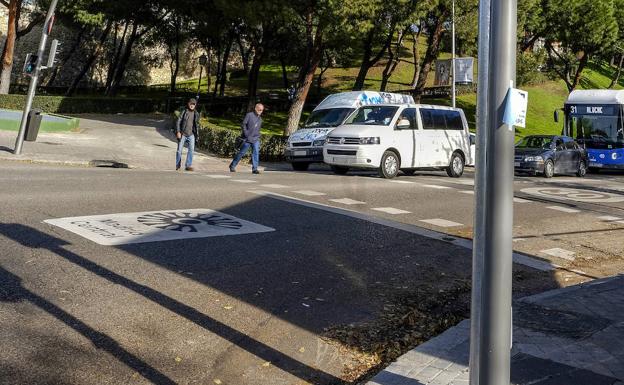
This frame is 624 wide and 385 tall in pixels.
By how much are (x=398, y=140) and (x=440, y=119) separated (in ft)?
6.37

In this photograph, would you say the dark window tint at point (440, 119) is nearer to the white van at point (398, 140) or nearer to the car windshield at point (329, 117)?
the white van at point (398, 140)

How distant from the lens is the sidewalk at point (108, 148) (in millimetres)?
17922

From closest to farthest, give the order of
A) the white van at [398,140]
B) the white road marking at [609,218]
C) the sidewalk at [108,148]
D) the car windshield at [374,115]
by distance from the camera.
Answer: the white road marking at [609,218] → the white van at [398,140] → the car windshield at [374,115] → the sidewalk at [108,148]

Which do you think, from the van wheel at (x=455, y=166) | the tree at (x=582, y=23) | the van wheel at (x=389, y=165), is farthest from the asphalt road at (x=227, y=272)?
the tree at (x=582, y=23)

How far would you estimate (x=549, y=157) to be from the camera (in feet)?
72.0

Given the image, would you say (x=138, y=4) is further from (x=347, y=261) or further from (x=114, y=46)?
(x=347, y=261)

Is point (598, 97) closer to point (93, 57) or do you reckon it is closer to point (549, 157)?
point (549, 157)

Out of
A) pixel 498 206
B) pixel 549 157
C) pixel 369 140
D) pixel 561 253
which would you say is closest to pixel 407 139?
pixel 369 140

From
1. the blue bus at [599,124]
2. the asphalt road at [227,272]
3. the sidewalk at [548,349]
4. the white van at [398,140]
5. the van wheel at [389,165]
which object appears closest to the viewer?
the sidewalk at [548,349]

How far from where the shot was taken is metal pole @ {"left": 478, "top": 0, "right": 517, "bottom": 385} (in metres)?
3.07

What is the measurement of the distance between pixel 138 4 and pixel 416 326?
128 ft

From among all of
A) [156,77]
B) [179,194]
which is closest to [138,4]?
[156,77]

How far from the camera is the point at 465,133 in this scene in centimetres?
1930

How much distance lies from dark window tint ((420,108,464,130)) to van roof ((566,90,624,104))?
10067 millimetres
